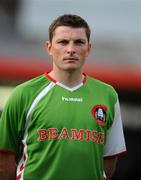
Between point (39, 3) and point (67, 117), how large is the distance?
25.9ft

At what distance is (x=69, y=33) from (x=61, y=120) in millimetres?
484

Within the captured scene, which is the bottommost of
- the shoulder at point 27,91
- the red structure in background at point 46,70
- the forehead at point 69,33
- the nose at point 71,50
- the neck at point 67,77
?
the shoulder at point 27,91

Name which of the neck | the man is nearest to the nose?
the man

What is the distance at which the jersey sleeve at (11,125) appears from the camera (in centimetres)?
401

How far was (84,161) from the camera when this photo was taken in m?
3.94

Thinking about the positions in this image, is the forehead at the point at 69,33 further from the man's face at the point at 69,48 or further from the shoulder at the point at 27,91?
the shoulder at the point at 27,91

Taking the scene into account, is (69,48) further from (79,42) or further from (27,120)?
(27,120)

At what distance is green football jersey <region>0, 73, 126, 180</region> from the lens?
12.8 ft

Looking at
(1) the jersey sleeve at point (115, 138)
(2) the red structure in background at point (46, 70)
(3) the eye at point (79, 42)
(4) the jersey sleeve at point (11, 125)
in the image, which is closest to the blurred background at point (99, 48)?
(2) the red structure in background at point (46, 70)

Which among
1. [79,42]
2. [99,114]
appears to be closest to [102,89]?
[99,114]

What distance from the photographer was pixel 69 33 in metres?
4.04

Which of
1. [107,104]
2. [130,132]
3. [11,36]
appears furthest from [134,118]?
[107,104]

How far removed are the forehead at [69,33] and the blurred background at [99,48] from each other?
4.60 meters

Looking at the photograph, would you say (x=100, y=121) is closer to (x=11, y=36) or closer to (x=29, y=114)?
(x=29, y=114)
